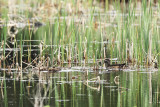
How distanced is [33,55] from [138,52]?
115 inches

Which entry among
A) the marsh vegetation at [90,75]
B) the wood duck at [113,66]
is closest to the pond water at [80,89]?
the marsh vegetation at [90,75]

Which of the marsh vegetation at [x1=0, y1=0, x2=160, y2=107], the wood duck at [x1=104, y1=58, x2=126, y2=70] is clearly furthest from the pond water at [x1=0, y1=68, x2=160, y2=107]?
the wood duck at [x1=104, y1=58, x2=126, y2=70]

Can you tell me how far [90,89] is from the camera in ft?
23.7

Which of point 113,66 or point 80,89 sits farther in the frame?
point 113,66

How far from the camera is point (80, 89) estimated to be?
23.7 feet

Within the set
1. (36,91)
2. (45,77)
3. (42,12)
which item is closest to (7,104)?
(36,91)

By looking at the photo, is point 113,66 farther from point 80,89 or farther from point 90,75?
point 80,89

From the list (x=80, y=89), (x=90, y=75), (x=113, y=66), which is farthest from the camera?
(x=113, y=66)

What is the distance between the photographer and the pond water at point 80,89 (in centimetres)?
631

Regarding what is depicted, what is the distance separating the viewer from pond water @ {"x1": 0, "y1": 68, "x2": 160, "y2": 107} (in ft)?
20.7

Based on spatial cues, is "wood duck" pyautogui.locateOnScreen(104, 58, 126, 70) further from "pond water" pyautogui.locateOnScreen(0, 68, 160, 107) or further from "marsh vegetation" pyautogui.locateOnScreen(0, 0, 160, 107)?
"pond water" pyautogui.locateOnScreen(0, 68, 160, 107)

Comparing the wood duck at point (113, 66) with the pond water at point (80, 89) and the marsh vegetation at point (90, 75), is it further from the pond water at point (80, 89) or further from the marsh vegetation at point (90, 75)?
the pond water at point (80, 89)

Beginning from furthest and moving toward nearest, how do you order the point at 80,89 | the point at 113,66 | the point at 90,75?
the point at 113,66 → the point at 90,75 → the point at 80,89

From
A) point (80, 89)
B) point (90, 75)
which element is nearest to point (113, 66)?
point (90, 75)
